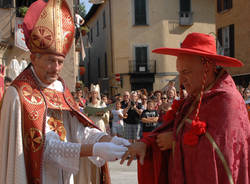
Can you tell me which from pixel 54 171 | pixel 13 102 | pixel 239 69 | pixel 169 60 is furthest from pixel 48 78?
pixel 169 60

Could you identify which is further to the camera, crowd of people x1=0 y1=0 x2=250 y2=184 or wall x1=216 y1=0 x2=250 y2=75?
wall x1=216 y1=0 x2=250 y2=75

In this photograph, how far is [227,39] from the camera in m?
20.6

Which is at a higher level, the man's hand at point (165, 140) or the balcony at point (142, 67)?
the balcony at point (142, 67)

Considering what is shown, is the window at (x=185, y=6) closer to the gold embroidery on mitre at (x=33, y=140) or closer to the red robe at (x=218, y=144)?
the red robe at (x=218, y=144)

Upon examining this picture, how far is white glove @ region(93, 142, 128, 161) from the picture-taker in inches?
107

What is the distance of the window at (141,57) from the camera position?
2570 centimetres

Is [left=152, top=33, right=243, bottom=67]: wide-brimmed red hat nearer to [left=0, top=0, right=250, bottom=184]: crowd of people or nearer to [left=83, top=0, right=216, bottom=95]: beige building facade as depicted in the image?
[left=0, top=0, right=250, bottom=184]: crowd of people

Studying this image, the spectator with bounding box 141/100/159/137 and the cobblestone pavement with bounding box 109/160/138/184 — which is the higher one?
the spectator with bounding box 141/100/159/137

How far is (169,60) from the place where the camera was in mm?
25641

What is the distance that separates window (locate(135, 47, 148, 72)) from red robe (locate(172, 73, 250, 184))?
2329 centimetres

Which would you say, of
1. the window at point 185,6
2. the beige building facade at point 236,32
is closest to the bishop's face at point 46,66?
the beige building facade at point 236,32

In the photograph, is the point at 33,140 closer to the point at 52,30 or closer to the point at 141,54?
the point at 52,30

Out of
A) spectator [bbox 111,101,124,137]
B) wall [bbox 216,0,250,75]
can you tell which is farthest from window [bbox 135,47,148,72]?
spectator [bbox 111,101,124,137]

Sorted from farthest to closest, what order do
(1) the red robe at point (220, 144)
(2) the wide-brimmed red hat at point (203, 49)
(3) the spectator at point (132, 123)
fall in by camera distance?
(3) the spectator at point (132, 123), (2) the wide-brimmed red hat at point (203, 49), (1) the red robe at point (220, 144)
